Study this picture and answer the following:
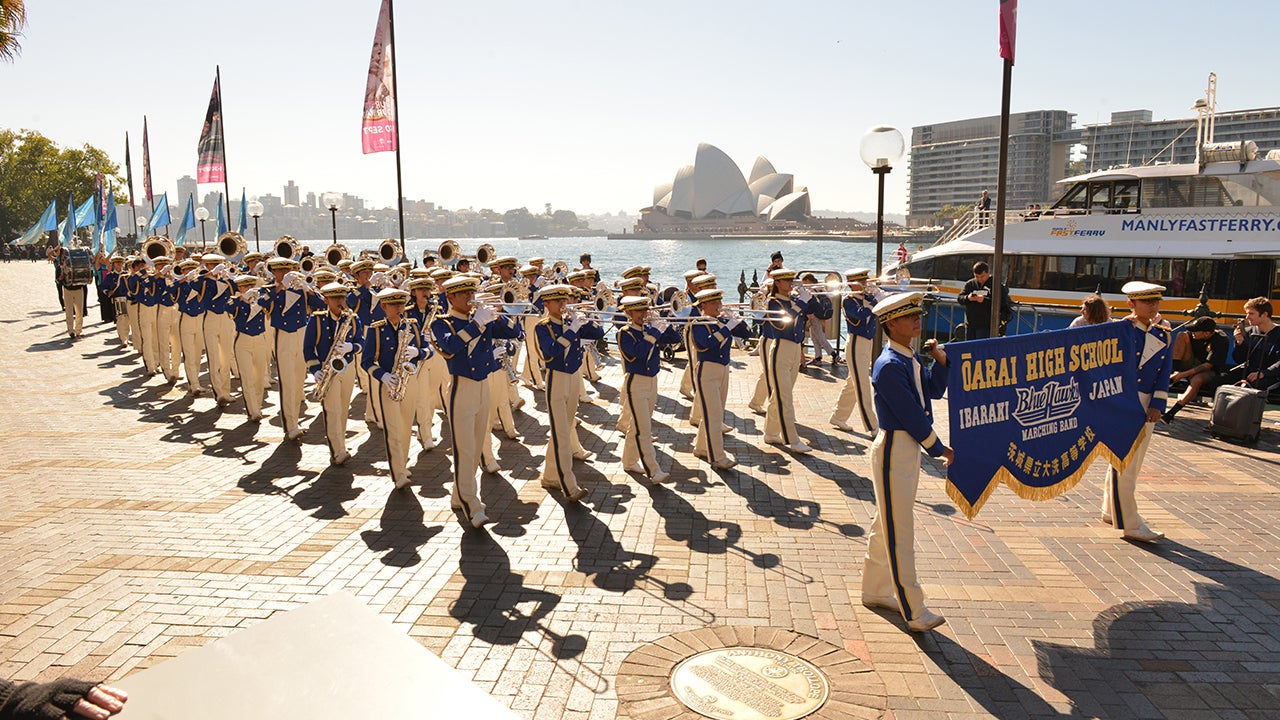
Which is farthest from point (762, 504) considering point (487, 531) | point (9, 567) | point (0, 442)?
point (0, 442)

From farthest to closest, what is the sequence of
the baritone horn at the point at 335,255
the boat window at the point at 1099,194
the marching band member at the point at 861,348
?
the boat window at the point at 1099,194
the baritone horn at the point at 335,255
the marching band member at the point at 861,348

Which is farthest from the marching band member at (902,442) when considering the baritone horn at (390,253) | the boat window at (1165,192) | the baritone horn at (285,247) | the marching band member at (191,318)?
the boat window at (1165,192)

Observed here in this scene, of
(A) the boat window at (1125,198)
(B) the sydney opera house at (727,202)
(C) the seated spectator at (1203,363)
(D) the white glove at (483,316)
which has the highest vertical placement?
(B) the sydney opera house at (727,202)

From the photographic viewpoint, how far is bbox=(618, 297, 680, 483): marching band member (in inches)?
363

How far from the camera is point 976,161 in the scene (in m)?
183

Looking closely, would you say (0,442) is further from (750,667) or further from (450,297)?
(750,667)

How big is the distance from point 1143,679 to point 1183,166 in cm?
1682

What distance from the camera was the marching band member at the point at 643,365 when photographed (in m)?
9.23

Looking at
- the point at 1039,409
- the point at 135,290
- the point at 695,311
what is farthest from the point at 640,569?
the point at 135,290

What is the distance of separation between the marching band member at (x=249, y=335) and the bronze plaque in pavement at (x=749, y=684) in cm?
945

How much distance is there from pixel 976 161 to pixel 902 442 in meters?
197

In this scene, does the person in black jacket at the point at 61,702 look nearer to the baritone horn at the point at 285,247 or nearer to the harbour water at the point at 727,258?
the baritone horn at the point at 285,247

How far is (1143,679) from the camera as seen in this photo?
5.04 m

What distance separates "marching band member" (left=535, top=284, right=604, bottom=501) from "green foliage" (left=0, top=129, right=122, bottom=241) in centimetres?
8139
